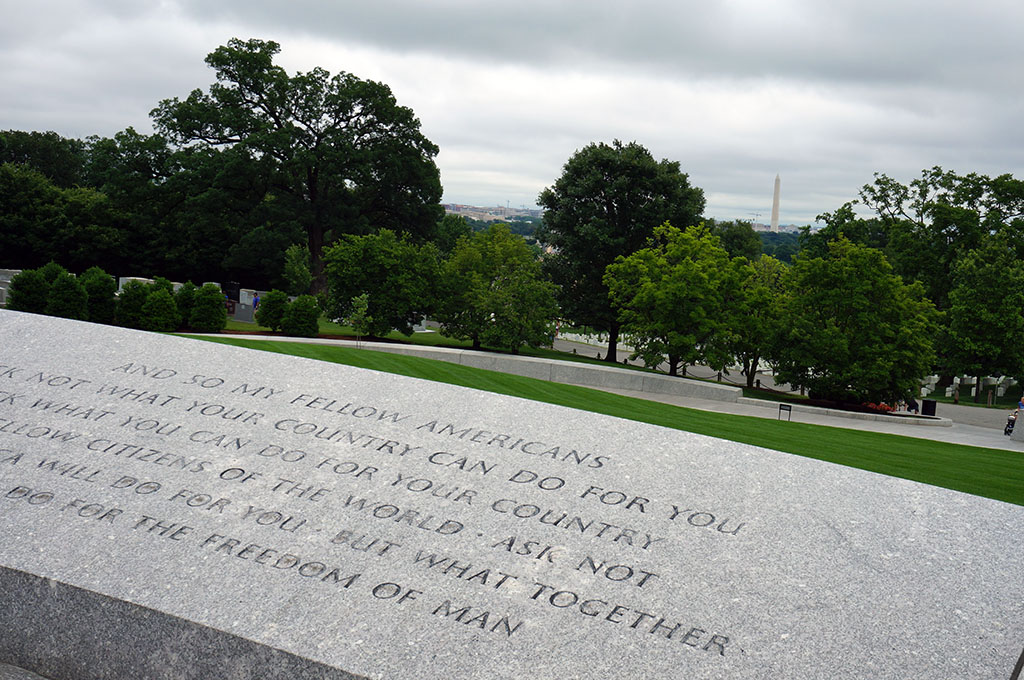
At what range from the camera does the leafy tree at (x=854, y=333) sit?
2812 centimetres

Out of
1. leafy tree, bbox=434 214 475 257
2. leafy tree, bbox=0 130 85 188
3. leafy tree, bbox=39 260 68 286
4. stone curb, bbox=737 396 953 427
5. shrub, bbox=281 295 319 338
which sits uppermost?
leafy tree, bbox=0 130 85 188

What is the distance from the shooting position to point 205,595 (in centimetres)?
466

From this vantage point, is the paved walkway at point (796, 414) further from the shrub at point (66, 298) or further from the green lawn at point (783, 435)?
the shrub at point (66, 298)

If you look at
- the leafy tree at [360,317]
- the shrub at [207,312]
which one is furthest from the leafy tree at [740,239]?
the shrub at [207,312]

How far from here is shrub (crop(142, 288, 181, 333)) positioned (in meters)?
26.5

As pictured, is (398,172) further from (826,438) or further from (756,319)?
(826,438)

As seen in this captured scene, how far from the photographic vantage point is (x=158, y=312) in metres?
26.6

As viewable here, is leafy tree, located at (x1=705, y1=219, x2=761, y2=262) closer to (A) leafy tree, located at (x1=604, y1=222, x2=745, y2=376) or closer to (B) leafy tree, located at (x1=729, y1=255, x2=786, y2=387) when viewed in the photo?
(B) leafy tree, located at (x1=729, y1=255, x2=786, y2=387)

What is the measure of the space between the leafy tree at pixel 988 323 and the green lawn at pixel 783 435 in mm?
28207

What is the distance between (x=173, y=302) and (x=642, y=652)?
2629 cm

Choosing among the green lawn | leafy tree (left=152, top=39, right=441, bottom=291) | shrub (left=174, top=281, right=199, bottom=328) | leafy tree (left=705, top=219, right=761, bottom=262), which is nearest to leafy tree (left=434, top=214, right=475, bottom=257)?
leafy tree (left=152, top=39, right=441, bottom=291)

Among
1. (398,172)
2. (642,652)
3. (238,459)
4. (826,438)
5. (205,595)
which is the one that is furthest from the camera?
(398,172)

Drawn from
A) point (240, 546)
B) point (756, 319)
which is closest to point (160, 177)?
point (756, 319)

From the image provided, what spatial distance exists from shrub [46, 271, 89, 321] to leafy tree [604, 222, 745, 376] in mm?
19606
